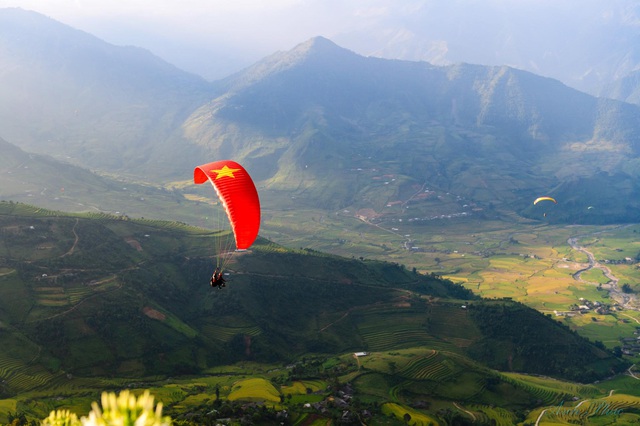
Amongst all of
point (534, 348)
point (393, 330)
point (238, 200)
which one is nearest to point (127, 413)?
point (238, 200)

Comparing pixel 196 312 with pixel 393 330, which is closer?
pixel 196 312

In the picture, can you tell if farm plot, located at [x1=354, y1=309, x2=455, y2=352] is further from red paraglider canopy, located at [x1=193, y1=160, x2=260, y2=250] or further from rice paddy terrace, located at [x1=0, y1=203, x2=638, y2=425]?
red paraglider canopy, located at [x1=193, y1=160, x2=260, y2=250]

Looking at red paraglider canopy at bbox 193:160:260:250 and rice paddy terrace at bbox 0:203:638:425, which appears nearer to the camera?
red paraglider canopy at bbox 193:160:260:250

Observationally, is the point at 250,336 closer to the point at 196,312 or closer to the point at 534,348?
the point at 196,312

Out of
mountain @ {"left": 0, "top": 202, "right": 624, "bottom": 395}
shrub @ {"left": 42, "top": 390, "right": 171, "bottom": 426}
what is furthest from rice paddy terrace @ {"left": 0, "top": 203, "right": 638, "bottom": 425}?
shrub @ {"left": 42, "top": 390, "right": 171, "bottom": 426}

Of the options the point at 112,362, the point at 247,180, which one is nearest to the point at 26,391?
the point at 112,362

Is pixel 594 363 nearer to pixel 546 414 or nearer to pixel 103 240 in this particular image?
pixel 546 414
